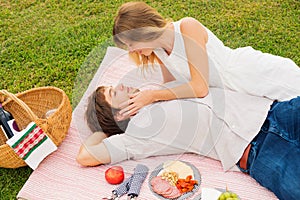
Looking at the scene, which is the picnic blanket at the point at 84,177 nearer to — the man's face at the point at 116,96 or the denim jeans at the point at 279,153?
the denim jeans at the point at 279,153

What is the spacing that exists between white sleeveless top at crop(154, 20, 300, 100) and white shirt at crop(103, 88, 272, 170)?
6cm

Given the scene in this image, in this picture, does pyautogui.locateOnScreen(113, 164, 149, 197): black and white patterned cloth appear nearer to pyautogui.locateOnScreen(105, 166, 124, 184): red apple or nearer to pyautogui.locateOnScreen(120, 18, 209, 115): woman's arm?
pyautogui.locateOnScreen(105, 166, 124, 184): red apple

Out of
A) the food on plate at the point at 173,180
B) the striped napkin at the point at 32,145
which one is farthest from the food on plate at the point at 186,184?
the striped napkin at the point at 32,145

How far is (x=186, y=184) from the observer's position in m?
2.47

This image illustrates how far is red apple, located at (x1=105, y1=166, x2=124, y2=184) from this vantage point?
8.38ft

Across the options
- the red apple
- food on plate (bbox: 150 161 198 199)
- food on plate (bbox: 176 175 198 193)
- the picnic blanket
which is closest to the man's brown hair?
the picnic blanket

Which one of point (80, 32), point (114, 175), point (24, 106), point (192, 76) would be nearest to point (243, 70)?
point (192, 76)

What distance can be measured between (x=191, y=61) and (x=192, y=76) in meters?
0.08

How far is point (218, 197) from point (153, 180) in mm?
377

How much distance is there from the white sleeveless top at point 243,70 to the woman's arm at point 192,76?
51 mm

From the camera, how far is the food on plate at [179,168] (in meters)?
2.57

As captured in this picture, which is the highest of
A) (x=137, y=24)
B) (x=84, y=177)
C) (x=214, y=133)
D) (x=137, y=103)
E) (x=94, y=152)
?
(x=137, y=24)

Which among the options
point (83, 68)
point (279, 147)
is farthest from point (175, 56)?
point (83, 68)

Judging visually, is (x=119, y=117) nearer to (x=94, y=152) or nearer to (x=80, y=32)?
(x=94, y=152)
